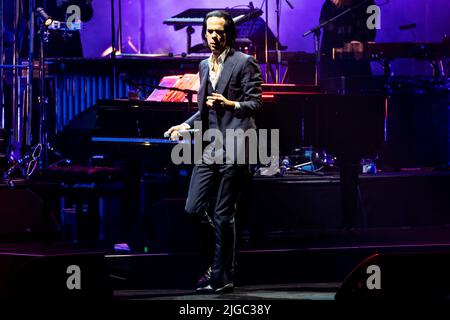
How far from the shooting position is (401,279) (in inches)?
158

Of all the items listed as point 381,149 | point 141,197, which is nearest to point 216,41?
point 381,149

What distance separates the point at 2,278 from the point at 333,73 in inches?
191

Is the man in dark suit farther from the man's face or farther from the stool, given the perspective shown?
the stool

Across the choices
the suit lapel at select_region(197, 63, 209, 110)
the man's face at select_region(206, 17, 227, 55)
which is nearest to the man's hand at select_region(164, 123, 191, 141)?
the suit lapel at select_region(197, 63, 209, 110)

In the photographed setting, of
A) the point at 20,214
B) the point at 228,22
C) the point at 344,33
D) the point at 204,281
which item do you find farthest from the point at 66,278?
the point at 344,33

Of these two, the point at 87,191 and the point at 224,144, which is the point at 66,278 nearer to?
the point at 224,144

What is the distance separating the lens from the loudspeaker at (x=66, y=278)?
14.2 ft

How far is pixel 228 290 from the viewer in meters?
5.56

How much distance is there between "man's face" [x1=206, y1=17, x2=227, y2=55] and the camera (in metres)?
5.36

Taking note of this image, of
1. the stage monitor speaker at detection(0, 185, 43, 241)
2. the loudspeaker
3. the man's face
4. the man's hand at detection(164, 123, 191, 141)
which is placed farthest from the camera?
the stage monitor speaker at detection(0, 185, 43, 241)

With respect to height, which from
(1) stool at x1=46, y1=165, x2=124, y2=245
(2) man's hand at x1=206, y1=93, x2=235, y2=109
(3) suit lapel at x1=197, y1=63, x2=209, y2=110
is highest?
(3) suit lapel at x1=197, y1=63, x2=209, y2=110

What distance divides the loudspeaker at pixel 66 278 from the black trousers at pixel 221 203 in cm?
123

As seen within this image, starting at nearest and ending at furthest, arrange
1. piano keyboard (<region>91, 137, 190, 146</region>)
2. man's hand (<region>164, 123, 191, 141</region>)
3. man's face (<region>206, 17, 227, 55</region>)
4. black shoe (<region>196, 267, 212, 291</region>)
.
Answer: man's face (<region>206, 17, 227, 55</region>)
man's hand (<region>164, 123, 191, 141</region>)
black shoe (<region>196, 267, 212, 291</region>)
piano keyboard (<region>91, 137, 190, 146</region>)

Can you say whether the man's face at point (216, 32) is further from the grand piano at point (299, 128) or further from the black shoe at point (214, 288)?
the black shoe at point (214, 288)
